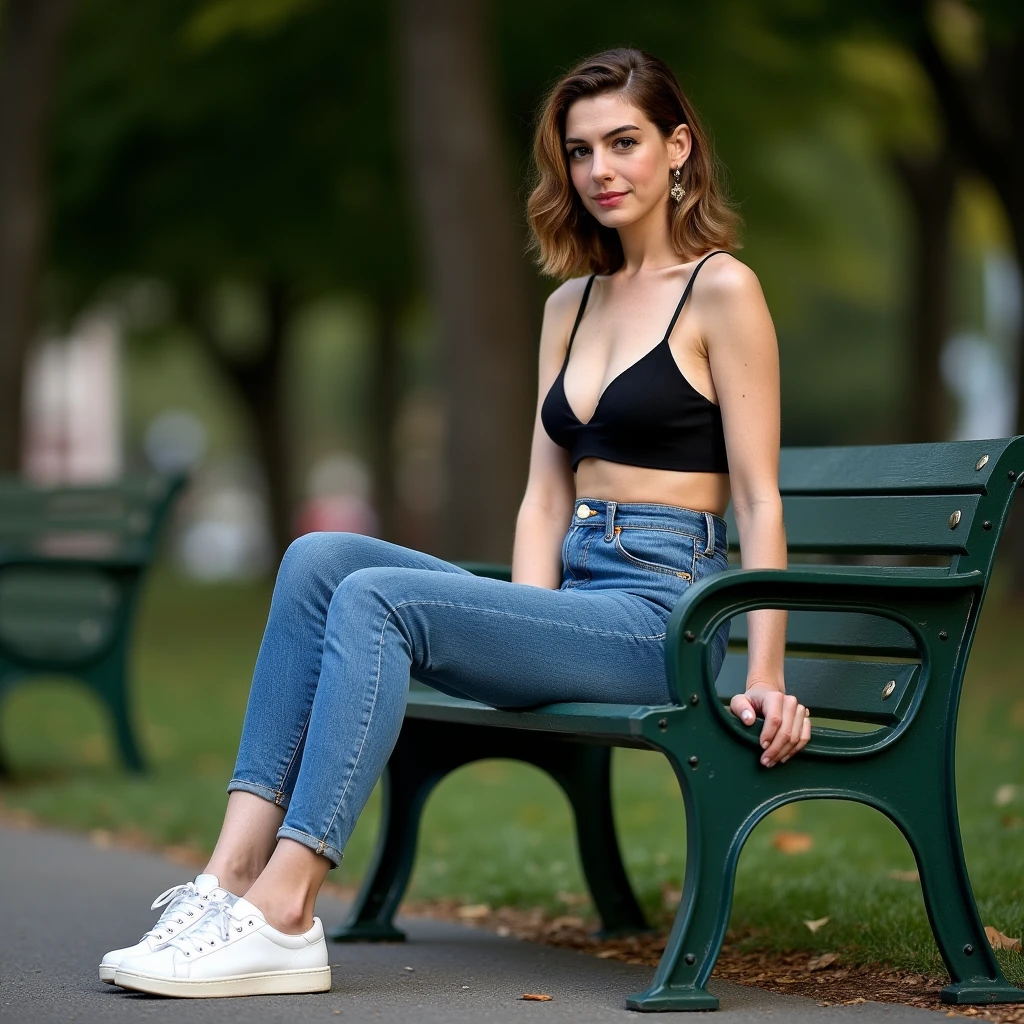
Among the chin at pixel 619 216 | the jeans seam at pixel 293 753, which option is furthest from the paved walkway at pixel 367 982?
the chin at pixel 619 216

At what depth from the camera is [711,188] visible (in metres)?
4.20

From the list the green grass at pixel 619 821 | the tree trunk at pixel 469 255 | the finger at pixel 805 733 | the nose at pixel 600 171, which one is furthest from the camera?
the tree trunk at pixel 469 255

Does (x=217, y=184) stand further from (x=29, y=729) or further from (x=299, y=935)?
(x=299, y=935)

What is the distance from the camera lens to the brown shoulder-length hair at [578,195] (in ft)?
13.5

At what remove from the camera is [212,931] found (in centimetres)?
347

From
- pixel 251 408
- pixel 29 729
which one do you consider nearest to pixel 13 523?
pixel 29 729

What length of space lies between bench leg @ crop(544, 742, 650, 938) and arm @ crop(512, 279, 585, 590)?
497 millimetres

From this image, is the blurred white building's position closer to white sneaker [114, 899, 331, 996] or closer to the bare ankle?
the bare ankle

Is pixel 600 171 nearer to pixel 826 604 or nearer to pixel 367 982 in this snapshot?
pixel 826 604

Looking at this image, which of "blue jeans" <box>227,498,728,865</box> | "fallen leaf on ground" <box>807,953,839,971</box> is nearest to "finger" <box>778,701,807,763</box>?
"blue jeans" <box>227,498,728,865</box>

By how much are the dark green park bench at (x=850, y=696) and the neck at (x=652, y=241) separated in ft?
2.06

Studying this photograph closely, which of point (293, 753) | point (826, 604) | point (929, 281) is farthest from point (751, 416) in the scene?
point (929, 281)

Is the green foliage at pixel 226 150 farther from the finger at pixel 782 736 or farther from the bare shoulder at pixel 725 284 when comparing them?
the finger at pixel 782 736

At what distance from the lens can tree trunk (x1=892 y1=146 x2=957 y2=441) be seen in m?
17.1
